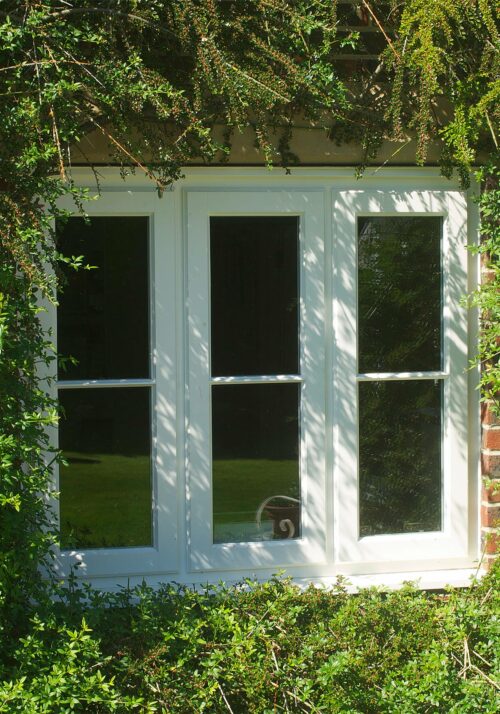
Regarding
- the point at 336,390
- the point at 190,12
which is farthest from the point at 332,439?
the point at 190,12

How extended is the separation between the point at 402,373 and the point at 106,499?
147cm

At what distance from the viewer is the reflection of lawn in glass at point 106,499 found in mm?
4289

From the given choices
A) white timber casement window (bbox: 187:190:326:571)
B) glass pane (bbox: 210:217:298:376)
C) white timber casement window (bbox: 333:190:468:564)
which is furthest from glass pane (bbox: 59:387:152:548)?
white timber casement window (bbox: 333:190:468:564)

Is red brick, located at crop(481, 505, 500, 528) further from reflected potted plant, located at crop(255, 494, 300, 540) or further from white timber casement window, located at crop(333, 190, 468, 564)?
reflected potted plant, located at crop(255, 494, 300, 540)

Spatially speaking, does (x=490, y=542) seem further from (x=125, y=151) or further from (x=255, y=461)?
(x=125, y=151)

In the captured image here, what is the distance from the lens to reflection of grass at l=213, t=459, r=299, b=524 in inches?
174

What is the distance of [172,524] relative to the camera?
4336mm

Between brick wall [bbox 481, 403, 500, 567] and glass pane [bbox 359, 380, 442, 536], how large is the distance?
0.21m

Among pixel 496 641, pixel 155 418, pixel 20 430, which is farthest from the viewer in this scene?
pixel 155 418

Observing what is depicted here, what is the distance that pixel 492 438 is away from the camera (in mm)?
4539

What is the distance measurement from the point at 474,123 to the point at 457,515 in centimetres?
179

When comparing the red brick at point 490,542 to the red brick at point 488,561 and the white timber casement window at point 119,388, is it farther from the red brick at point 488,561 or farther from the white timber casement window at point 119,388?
the white timber casement window at point 119,388

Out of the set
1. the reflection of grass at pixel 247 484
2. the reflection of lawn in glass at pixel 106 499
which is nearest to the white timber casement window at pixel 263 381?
the reflection of grass at pixel 247 484

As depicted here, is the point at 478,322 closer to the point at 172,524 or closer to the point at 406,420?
the point at 406,420
